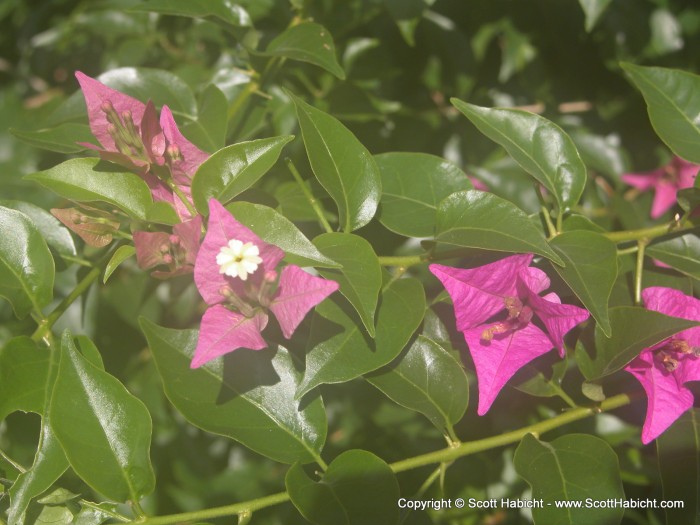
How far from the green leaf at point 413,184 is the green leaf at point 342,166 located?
2.4 inches

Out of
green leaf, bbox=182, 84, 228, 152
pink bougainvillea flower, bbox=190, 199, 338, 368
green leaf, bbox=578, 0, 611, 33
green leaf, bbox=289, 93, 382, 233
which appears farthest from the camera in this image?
green leaf, bbox=578, 0, 611, 33

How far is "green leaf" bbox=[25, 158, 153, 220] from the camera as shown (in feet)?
2.21

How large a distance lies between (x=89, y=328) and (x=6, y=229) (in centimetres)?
53

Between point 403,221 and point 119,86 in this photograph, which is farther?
point 119,86

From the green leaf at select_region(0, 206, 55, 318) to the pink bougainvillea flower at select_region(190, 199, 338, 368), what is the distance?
9.9 inches

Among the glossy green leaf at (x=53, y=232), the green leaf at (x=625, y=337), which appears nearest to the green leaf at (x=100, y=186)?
the glossy green leaf at (x=53, y=232)

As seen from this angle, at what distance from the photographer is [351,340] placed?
0.66 meters

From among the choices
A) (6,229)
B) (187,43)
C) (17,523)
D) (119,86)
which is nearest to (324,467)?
(17,523)

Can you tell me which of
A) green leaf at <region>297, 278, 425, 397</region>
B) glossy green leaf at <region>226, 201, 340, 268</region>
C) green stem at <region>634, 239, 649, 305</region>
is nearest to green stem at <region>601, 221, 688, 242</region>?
green stem at <region>634, 239, 649, 305</region>

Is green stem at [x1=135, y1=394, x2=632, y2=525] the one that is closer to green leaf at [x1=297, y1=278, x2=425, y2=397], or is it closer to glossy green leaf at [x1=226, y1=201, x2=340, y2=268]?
green leaf at [x1=297, y1=278, x2=425, y2=397]

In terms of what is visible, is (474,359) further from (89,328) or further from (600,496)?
(89,328)

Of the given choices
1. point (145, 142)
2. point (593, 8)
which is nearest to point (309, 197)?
point (145, 142)

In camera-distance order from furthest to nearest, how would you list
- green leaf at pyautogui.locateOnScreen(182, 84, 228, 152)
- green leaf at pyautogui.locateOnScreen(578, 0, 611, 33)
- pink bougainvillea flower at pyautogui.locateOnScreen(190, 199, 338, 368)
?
green leaf at pyautogui.locateOnScreen(578, 0, 611, 33) → green leaf at pyautogui.locateOnScreen(182, 84, 228, 152) → pink bougainvillea flower at pyautogui.locateOnScreen(190, 199, 338, 368)

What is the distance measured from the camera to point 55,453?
685 mm
